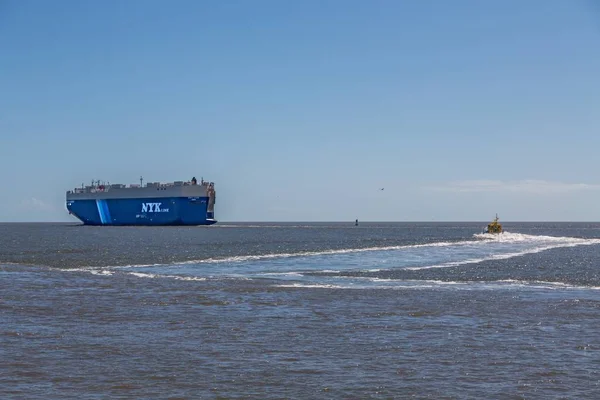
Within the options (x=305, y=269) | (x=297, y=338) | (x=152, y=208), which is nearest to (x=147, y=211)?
(x=152, y=208)

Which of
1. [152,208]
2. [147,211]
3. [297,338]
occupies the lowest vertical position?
[297,338]

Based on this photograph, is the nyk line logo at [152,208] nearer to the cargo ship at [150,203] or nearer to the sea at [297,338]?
the cargo ship at [150,203]

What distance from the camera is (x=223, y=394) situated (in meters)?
10.9

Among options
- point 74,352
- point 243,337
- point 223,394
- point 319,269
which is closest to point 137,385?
point 223,394

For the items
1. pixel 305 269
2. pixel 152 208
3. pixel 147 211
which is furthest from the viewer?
pixel 147 211

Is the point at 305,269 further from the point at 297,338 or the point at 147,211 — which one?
the point at 147,211

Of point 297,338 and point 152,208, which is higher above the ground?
point 152,208

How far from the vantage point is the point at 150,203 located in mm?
131625

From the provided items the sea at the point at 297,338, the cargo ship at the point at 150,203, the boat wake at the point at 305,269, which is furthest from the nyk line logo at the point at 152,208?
the sea at the point at 297,338

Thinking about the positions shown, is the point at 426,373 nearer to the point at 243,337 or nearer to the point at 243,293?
the point at 243,337

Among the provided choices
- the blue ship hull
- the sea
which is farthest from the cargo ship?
the sea

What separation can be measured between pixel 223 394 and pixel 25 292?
51.7 feet

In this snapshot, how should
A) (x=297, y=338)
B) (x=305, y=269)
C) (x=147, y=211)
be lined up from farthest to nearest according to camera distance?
(x=147, y=211)
(x=305, y=269)
(x=297, y=338)

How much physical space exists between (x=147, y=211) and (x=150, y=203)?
6.84ft
